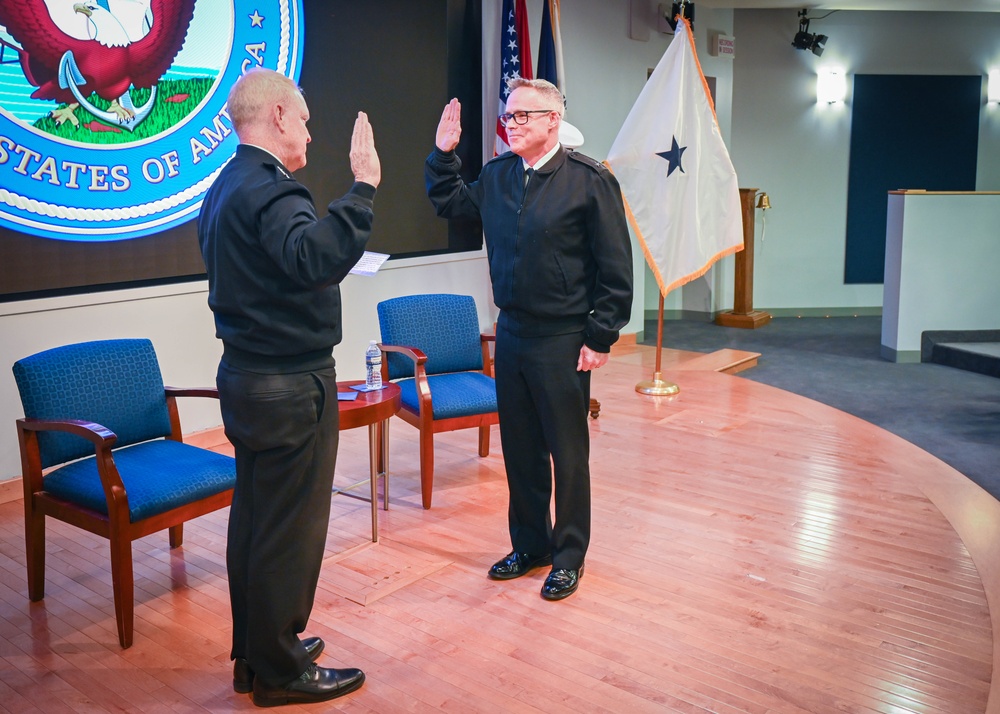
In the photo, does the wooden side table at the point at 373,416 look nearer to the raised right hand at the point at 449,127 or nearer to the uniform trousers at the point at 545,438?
the uniform trousers at the point at 545,438

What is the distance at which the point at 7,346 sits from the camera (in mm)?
4102

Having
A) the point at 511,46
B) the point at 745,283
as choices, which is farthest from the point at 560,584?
the point at 745,283

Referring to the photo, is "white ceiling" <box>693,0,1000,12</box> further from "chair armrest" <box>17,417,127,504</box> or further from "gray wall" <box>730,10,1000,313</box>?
"chair armrest" <box>17,417,127,504</box>

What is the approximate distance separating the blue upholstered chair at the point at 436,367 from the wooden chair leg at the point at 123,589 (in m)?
1.42

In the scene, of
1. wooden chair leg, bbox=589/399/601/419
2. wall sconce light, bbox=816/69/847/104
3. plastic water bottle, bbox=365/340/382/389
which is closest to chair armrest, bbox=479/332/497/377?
plastic water bottle, bbox=365/340/382/389

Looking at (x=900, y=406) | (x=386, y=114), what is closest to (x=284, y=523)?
(x=386, y=114)

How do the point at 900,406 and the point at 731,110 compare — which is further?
the point at 731,110

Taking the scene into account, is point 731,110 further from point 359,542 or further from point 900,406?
point 359,542

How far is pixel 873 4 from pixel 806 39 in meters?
0.67

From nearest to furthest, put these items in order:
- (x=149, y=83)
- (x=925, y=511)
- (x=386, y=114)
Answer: (x=925, y=511) → (x=149, y=83) → (x=386, y=114)

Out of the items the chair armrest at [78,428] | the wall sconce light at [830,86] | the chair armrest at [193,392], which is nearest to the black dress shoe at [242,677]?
the chair armrest at [78,428]

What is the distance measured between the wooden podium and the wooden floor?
15.1 feet

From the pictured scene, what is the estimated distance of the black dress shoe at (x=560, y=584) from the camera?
10.3ft

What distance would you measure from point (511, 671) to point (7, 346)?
279cm
